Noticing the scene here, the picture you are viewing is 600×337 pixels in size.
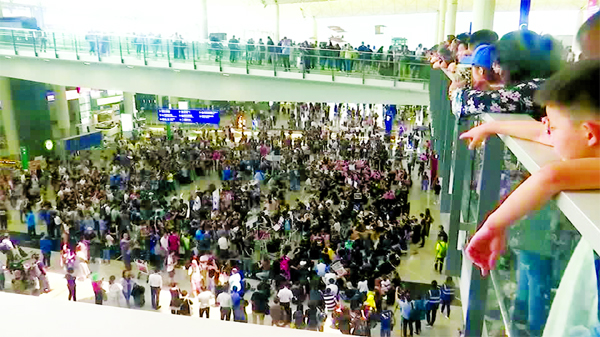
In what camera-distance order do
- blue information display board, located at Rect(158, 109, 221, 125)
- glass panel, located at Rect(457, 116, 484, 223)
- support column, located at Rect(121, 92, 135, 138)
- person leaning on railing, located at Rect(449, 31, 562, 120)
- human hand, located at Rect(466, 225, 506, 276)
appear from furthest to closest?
support column, located at Rect(121, 92, 135, 138) < blue information display board, located at Rect(158, 109, 221, 125) < glass panel, located at Rect(457, 116, 484, 223) < person leaning on railing, located at Rect(449, 31, 562, 120) < human hand, located at Rect(466, 225, 506, 276)

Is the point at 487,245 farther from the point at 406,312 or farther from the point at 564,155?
the point at 406,312

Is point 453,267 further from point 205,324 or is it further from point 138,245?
point 138,245

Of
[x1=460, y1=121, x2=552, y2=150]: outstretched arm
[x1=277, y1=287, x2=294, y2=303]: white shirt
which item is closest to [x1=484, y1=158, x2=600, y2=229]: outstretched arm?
[x1=460, y1=121, x2=552, y2=150]: outstretched arm

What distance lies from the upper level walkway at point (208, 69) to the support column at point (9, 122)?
3702 millimetres

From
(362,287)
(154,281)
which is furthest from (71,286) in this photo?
(362,287)

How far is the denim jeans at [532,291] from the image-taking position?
1057 mm

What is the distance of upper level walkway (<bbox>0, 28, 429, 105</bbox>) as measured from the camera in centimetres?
1019

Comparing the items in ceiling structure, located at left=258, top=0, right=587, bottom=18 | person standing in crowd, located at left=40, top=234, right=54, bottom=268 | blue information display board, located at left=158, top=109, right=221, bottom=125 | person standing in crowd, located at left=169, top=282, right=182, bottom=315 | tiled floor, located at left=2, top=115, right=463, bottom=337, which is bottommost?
tiled floor, located at left=2, top=115, right=463, bottom=337

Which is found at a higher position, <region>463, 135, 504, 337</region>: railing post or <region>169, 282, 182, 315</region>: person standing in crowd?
<region>463, 135, 504, 337</region>: railing post

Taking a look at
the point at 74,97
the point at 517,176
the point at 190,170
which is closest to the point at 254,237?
the point at 190,170

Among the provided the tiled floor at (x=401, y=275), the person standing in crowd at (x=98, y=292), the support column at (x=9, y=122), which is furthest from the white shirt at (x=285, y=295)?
the support column at (x=9, y=122)

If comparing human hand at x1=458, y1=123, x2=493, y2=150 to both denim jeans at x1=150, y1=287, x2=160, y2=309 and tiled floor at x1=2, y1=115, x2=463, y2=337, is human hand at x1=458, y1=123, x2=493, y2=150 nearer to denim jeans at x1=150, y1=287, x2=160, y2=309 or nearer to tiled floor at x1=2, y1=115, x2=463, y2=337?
tiled floor at x1=2, y1=115, x2=463, y2=337

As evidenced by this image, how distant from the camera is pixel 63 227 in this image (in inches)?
347

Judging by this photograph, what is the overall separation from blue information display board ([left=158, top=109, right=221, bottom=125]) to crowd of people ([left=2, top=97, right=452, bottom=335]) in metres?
0.96
